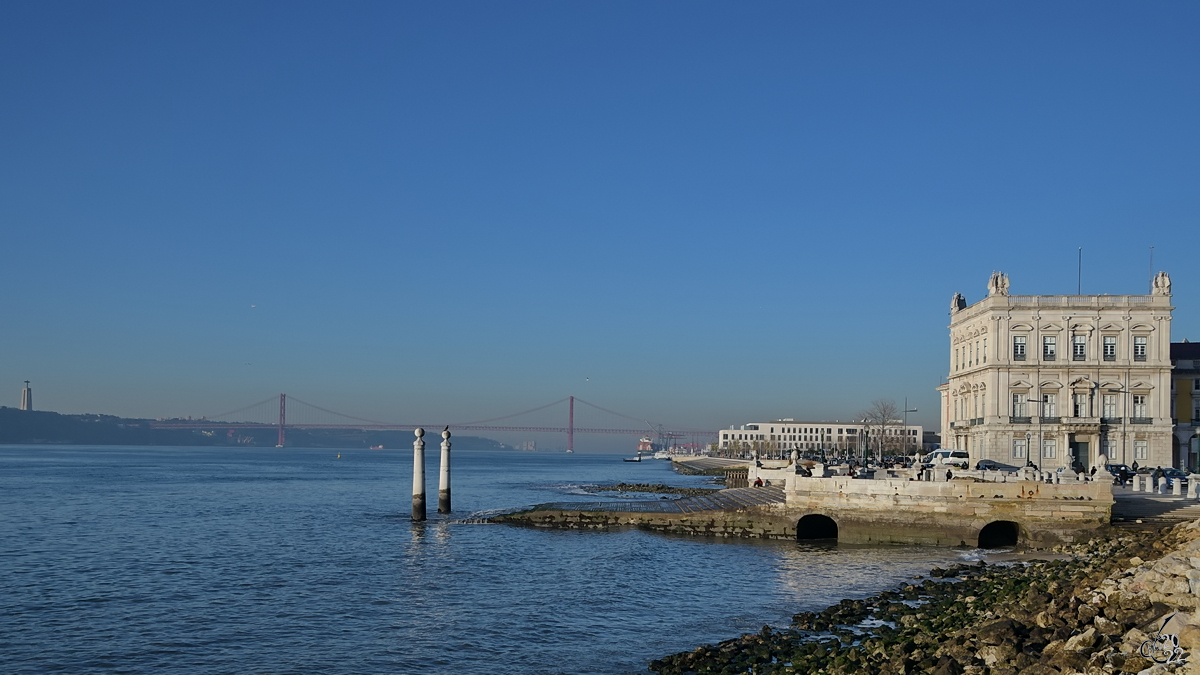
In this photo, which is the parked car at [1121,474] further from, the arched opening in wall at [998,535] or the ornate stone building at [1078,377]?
the arched opening in wall at [998,535]

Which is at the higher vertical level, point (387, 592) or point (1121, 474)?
point (1121, 474)

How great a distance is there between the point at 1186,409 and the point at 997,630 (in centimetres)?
6819

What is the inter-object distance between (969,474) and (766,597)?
15999 mm

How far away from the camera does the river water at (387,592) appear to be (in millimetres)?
22422

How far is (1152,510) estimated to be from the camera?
40.5m

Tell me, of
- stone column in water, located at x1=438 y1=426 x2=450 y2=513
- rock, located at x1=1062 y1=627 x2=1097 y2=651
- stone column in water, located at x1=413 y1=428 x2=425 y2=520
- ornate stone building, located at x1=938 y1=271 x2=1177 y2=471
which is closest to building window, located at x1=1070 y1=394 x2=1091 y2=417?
ornate stone building, located at x1=938 y1=271 x2=1177 y2=471

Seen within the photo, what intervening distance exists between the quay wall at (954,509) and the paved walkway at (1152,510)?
1729mm

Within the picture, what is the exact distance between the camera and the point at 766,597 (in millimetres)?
29172

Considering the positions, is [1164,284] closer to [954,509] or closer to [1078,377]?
[1078,377]

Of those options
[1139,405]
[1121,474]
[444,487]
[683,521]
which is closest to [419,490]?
[444,487]

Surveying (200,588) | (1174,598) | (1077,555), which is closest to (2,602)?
(200,588)

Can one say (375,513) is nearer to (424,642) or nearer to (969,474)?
(969,474)

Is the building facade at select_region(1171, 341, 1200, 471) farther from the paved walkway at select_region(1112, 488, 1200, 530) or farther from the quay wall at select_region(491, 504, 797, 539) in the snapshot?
the quay wall at select_region(491, 504, 797, 539)

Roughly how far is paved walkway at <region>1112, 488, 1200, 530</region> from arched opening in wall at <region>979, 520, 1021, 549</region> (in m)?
3.59
